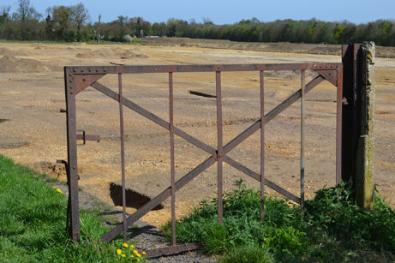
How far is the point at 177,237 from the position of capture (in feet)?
19.4

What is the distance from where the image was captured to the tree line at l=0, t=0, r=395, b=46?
233 ft

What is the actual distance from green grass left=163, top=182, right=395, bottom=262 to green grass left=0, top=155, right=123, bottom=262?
2.68ft

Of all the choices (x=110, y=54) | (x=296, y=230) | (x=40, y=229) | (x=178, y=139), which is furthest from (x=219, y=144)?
(x=110, y=54)

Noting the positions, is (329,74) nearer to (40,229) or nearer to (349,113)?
(349,113)

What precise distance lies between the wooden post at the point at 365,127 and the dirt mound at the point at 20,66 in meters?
30.2

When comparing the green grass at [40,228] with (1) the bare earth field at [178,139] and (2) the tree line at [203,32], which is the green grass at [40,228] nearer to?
(1) the bare earth field at [178,139]

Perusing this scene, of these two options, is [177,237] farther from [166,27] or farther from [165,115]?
[166,27]

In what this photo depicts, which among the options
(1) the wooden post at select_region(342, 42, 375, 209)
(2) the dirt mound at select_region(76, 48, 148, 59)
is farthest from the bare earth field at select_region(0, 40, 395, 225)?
(2) the dirt mound at select_region(76, 48, 148, 59)

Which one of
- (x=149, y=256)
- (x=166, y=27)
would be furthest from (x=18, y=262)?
(x=166, y=27)

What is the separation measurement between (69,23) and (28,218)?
84380 mm

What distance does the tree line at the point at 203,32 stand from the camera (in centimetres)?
7112

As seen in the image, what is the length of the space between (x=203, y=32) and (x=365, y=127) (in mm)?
106781

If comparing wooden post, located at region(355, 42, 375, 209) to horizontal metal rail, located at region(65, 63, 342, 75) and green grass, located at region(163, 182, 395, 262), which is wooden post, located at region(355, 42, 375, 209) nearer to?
green grass, located at region(163, 182, 395, 262)

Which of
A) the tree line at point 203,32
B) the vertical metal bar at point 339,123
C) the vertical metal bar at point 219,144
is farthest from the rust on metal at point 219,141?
the tree line at point 203,32
